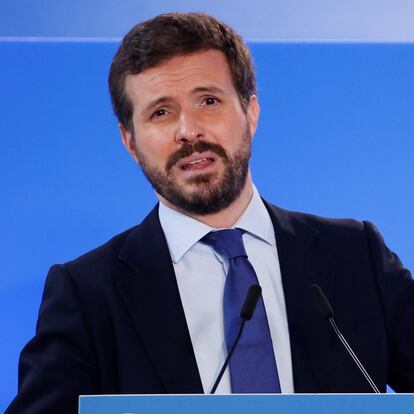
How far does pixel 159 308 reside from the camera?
1.63 metres

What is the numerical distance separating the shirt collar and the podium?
64 centimetres

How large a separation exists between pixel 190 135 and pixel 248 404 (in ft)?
2.29

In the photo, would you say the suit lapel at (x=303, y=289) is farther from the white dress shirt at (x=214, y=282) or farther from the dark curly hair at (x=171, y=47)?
the dark curly hair at (x=171, y=47)

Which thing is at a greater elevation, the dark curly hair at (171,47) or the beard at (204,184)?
the dark curly hair at (171,47)

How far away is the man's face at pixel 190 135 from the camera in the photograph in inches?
66.2

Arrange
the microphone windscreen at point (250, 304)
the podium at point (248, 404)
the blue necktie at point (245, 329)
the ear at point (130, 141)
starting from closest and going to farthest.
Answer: the podium at point (248, 404) < the microphone windscreen at point (250, 304) < the blue necktie at point (245, 329) < the ear at point (130, 141)

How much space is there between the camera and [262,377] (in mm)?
1542

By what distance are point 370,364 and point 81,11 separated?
1200 mm

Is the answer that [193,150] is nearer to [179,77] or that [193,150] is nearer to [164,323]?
[179,77]

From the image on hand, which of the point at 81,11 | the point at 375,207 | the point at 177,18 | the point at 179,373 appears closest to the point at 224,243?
the point at 179,373

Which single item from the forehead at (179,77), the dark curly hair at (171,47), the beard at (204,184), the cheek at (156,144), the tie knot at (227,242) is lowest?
the tie knot at (227,242)

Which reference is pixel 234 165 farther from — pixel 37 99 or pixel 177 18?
pixel 37 99

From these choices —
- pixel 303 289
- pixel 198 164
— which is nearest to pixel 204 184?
pixel 198 164

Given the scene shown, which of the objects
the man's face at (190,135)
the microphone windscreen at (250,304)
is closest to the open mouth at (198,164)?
the man's face at (190,135)
